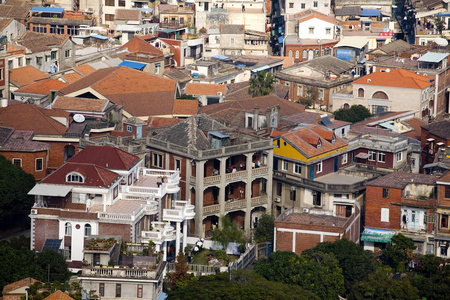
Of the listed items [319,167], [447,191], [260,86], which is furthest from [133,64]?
[447,191]

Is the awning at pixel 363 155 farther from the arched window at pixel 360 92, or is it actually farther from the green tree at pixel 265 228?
the arched window at pixel 360 92

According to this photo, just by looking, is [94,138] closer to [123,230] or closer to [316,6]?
[123,230]

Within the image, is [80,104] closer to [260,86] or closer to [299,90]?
[260,86]

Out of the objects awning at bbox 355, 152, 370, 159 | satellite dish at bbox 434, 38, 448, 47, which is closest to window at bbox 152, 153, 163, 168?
awning at bbox 355, 152, 370, 159

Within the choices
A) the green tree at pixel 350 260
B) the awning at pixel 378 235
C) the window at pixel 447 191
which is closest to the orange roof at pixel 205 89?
the awning at pixel 378 235

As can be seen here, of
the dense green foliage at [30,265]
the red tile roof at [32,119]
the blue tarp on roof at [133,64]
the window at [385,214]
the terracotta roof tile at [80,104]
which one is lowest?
the dense green foliage at [30,265]

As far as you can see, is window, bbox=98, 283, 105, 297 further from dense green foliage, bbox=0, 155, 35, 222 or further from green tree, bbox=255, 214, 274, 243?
green tree, bbox=255, 214, 274, 243

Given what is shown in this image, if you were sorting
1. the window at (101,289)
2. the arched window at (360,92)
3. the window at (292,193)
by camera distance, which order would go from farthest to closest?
the arched window at (360,92) < the window at (292,193) < the window at (101,289)

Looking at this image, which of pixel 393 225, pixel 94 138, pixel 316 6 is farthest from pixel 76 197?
Result: pixel 316 6
